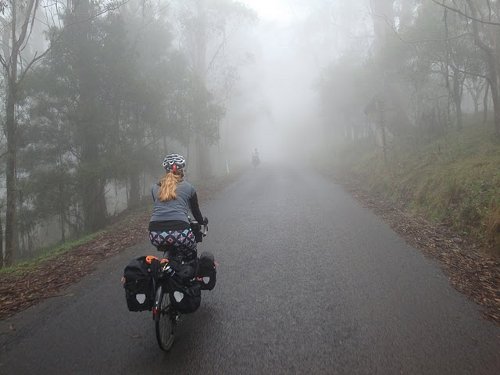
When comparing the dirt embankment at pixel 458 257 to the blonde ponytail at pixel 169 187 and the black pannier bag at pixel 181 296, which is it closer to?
the black pannier bag at pixel 181 296

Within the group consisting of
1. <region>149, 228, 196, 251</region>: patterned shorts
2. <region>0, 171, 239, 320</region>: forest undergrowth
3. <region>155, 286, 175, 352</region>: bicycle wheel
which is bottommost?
<region>0, 171, 239, 320</region>: forest undergrowth

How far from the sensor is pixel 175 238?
4184mm

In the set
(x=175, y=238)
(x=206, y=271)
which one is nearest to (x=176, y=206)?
(x=175, y=238)

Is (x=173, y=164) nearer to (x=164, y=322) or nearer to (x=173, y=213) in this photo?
(x=173, y=213)

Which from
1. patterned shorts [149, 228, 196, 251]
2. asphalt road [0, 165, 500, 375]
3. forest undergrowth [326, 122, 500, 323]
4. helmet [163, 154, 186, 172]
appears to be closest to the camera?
asphalt road [0, 165, 500, 375]

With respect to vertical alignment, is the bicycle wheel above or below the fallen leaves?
above

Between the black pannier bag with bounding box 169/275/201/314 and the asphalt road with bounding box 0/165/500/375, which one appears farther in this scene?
the black pannier bag with bounding box 169/275/201/314

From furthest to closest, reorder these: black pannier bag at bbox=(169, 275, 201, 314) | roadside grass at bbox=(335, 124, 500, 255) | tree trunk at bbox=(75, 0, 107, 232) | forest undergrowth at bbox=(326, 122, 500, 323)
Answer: tree trunk at bbox=(75, 0, 107, 232)
roadside grass at bbox=(335, 124, 500, 255)
forest undergrowth at bbox=(326, 122, 500, 323)
black pannier bag at bbox=(169, 275, 201, 314)

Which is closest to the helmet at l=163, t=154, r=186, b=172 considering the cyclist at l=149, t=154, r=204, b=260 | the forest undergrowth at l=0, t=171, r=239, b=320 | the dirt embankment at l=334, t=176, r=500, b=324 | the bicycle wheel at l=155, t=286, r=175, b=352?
the cyclist at l=149, t=154, r=204, b=260

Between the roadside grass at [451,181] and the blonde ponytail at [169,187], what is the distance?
232 inches

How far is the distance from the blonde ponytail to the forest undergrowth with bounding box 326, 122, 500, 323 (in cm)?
410

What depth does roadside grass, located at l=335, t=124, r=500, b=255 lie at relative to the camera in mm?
7824

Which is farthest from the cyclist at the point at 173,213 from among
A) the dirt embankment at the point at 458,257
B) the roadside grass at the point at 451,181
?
the roadside grass at the point at 451,181

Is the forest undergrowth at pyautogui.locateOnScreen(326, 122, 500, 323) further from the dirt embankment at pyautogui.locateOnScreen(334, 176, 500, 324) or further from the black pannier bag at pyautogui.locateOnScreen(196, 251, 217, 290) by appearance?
the black pannier bag at pyautogui.locateOnScreen(196, 251, 217, 290)
